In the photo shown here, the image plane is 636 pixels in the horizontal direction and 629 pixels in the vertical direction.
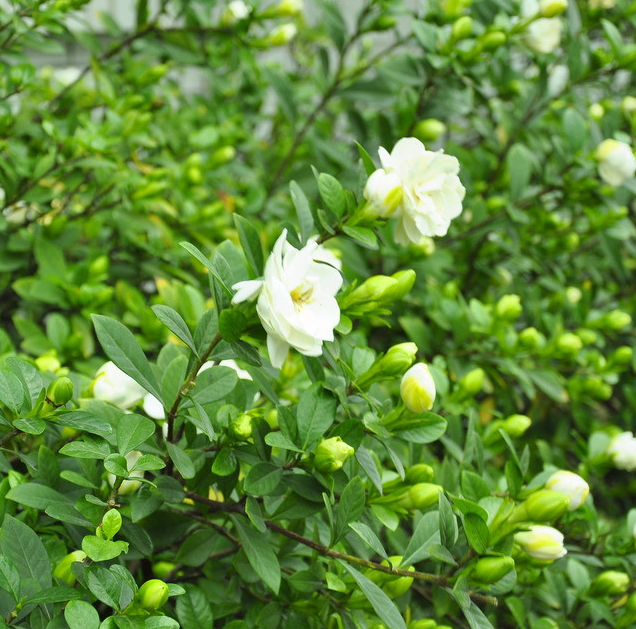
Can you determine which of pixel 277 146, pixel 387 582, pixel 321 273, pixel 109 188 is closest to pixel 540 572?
pixel 387 582

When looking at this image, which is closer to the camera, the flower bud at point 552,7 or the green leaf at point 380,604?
the green leaf at point 380,604

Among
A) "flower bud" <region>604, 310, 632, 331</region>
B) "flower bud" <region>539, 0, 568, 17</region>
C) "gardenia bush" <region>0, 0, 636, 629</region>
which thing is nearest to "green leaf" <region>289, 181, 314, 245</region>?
"gardenia bush" <region>0, 0, 636, 629</region>

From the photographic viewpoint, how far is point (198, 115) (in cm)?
186

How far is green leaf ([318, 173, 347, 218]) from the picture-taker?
0.74 meters

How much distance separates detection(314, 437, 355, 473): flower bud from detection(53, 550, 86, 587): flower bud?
25 centimetres

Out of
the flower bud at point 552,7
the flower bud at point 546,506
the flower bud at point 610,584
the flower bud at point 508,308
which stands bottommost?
the flower bud at point 610,584

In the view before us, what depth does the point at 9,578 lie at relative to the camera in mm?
591

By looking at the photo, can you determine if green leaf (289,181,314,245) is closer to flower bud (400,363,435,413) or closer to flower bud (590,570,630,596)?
flower bud (400,363,435,413)

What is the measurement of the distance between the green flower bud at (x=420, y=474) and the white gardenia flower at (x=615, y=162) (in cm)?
78

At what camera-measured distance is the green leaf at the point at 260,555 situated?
2.25ft

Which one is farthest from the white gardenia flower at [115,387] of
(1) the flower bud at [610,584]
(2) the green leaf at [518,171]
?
(2) the green leaf at [518,171]

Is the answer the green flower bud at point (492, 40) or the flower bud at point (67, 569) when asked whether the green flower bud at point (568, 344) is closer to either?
the green flower bud at point (492, 40)

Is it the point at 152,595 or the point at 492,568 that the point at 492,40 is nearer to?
the point at 492,568

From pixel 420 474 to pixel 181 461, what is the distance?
0.99ft
